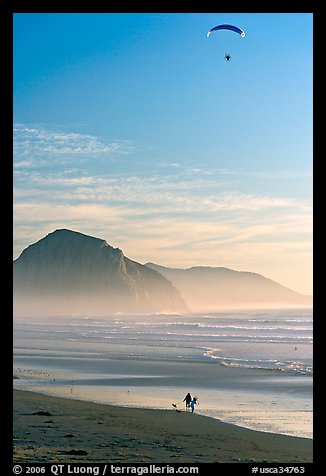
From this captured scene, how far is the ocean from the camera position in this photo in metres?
11.6

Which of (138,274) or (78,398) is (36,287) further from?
(78,398)

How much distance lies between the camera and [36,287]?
43625 millimetres

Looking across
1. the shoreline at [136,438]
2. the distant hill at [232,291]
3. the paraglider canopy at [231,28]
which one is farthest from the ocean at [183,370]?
the distant hill at [232,291]

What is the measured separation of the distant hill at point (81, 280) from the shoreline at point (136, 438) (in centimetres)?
2945

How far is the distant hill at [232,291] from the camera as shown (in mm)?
44844

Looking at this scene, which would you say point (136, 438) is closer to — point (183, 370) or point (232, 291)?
point (183, 370)

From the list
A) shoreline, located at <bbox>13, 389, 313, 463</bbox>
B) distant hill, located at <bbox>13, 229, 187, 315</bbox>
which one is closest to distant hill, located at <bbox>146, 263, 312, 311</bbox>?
distant hill, located at <bbox>13, 229, 187, 315</bbox>

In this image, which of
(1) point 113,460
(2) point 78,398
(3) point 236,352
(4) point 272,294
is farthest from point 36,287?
(1) point 113,460

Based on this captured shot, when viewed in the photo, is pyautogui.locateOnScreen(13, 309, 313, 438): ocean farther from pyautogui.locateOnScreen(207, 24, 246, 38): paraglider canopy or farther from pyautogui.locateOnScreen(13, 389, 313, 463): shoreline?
pyautogui.locateOnScreen(207, 24, 246, 38): paraglider canopy

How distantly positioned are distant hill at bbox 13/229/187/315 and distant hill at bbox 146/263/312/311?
86.0 inches

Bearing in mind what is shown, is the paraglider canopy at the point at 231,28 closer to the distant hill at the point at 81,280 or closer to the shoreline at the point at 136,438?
the shoreline at the point at 136,438
